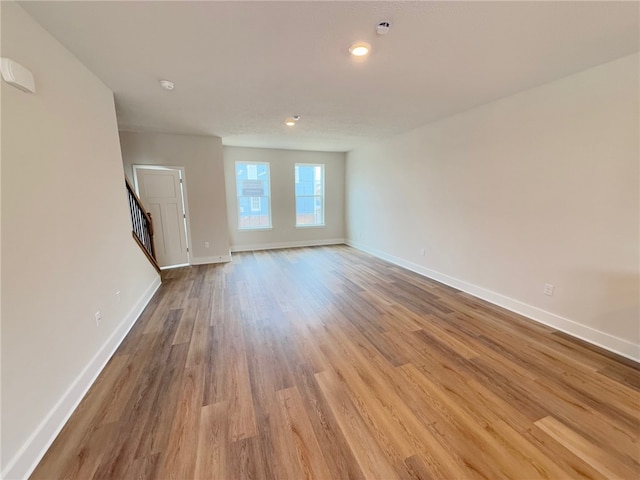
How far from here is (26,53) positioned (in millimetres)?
1512

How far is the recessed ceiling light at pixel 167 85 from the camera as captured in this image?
243 cm

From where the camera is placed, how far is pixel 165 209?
475 centimetres

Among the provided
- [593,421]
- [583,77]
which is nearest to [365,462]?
[593,421]

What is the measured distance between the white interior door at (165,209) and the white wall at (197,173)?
0.46 feet

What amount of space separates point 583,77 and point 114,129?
4.50 m

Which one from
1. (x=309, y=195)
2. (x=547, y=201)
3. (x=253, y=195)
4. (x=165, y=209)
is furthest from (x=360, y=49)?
(x=309, y=195)

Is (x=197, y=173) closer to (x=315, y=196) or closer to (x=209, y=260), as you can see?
(x=209, y=260)

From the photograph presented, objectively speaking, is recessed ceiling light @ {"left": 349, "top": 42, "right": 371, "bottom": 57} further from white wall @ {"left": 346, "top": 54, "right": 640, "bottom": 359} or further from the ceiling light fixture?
white wall @ {"left": 346, "top": 54, "right": 640, "bottom": 359}

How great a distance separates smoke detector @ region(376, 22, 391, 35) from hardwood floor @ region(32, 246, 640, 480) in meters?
2.42

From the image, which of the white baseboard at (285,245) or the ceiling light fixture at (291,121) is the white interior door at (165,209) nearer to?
the white baseboard at (285,245)

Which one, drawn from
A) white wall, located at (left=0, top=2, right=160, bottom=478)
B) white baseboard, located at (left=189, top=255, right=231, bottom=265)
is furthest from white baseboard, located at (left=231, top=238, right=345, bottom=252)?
white wall, located at (left=0, top=2, right=160, bottom=478)

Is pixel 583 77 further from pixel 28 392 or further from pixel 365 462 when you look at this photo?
pixel 28 392

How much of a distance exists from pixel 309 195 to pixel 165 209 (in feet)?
11.1

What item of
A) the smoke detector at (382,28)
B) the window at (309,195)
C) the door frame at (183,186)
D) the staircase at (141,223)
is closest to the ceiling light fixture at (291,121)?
the smoke detector at (382,28)
